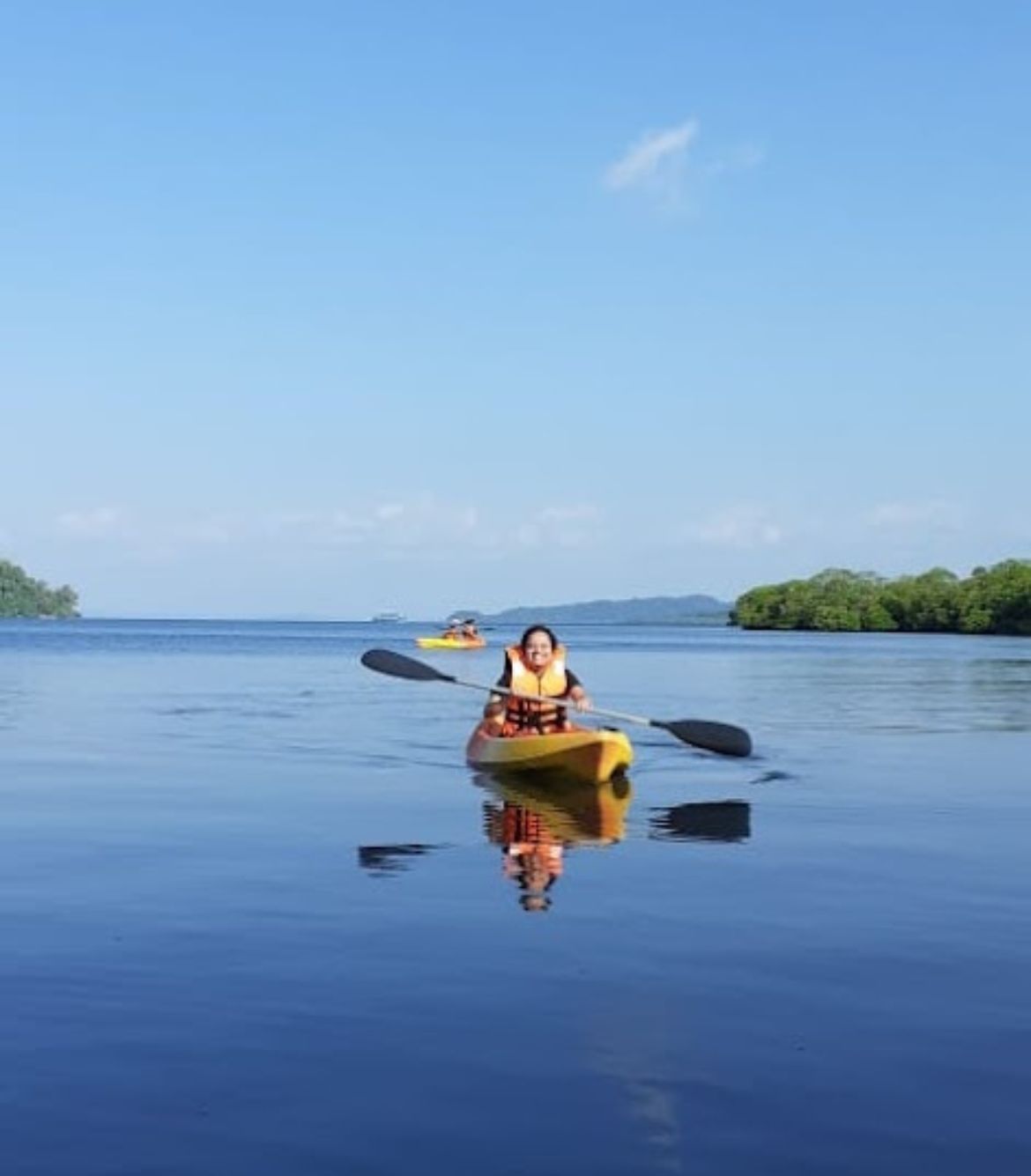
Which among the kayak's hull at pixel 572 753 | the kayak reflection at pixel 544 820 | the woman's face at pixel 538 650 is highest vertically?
the woman's face at pixel 538 650

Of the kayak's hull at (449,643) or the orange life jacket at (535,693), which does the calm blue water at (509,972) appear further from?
the kayak's hull at (449,643)

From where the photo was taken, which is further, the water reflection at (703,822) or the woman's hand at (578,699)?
the woman's hand at (578,699)

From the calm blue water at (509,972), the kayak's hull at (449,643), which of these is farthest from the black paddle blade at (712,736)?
the kayak's hull at (449,643)

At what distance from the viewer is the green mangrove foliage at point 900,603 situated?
139750 mm

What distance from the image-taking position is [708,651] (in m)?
88.9

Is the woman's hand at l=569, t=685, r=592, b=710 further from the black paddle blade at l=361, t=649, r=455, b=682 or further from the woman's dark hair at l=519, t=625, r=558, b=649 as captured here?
the black paddle blade at l=361, t=649, r=455, b=682

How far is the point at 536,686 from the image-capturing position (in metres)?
20.2

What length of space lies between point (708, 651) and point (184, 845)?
250ft

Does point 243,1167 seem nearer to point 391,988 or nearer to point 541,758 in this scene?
point 391,988

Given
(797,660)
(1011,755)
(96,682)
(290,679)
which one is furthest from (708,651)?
(1011,755)

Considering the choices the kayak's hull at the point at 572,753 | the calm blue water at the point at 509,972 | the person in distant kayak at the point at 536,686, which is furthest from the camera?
the person in distant kayak at the point at 536,686

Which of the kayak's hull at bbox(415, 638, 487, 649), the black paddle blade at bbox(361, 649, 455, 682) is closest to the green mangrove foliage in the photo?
the kayak's hull at bbox(415, 638, 487, 649)

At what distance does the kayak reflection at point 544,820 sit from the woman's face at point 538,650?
4.72 feet

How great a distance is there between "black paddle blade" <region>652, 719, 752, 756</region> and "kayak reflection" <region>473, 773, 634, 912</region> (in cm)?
93
